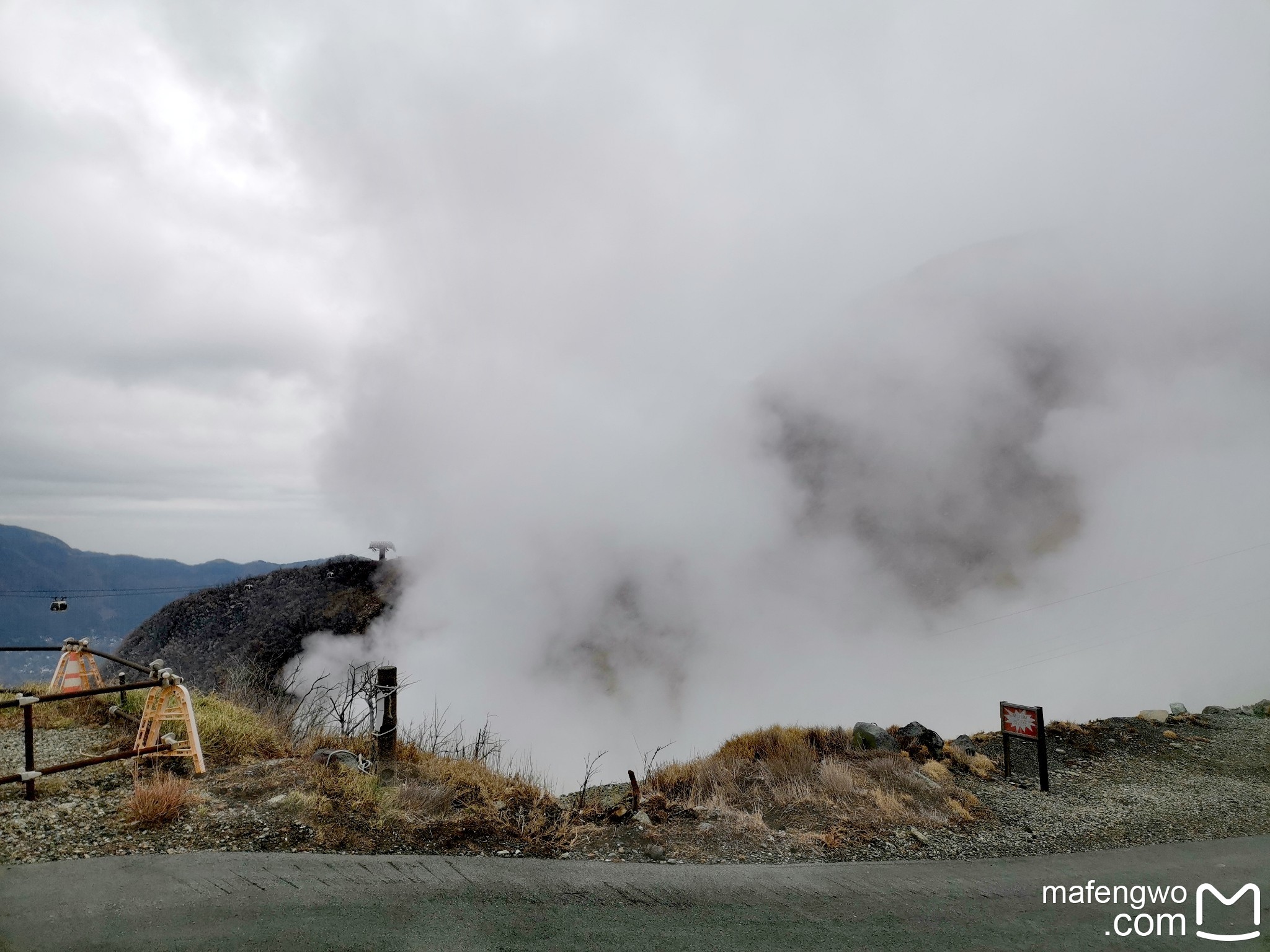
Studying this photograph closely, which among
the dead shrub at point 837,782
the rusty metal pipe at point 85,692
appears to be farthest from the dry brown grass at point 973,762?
the rusty metal pipe at point 85,692

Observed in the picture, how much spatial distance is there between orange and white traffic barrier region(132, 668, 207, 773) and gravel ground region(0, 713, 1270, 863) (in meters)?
0.29

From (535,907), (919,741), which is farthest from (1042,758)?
(535,907)

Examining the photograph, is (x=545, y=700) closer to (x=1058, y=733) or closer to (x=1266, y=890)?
(x=1058, y=733)

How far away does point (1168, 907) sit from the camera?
5.07 meters

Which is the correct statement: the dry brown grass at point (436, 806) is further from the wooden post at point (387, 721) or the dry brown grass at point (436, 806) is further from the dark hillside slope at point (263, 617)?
the dark hillside slope at point (263, 617)

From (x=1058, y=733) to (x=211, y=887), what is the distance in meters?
12.4

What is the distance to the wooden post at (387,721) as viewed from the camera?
705cm

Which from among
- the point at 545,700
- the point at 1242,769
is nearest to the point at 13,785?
the point at 1242,769

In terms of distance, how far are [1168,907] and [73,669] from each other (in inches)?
501

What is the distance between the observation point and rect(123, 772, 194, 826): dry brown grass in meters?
5.18

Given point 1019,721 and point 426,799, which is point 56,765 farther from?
point 1019,721

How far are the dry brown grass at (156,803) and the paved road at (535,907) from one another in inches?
23.4

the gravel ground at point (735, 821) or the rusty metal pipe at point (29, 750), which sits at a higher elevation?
the rusty metal pipe at point (29, 750)

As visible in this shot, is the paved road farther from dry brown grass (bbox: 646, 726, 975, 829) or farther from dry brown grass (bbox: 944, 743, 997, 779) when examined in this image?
dry brown grass (bbox: 944, 743, 997, 779)
